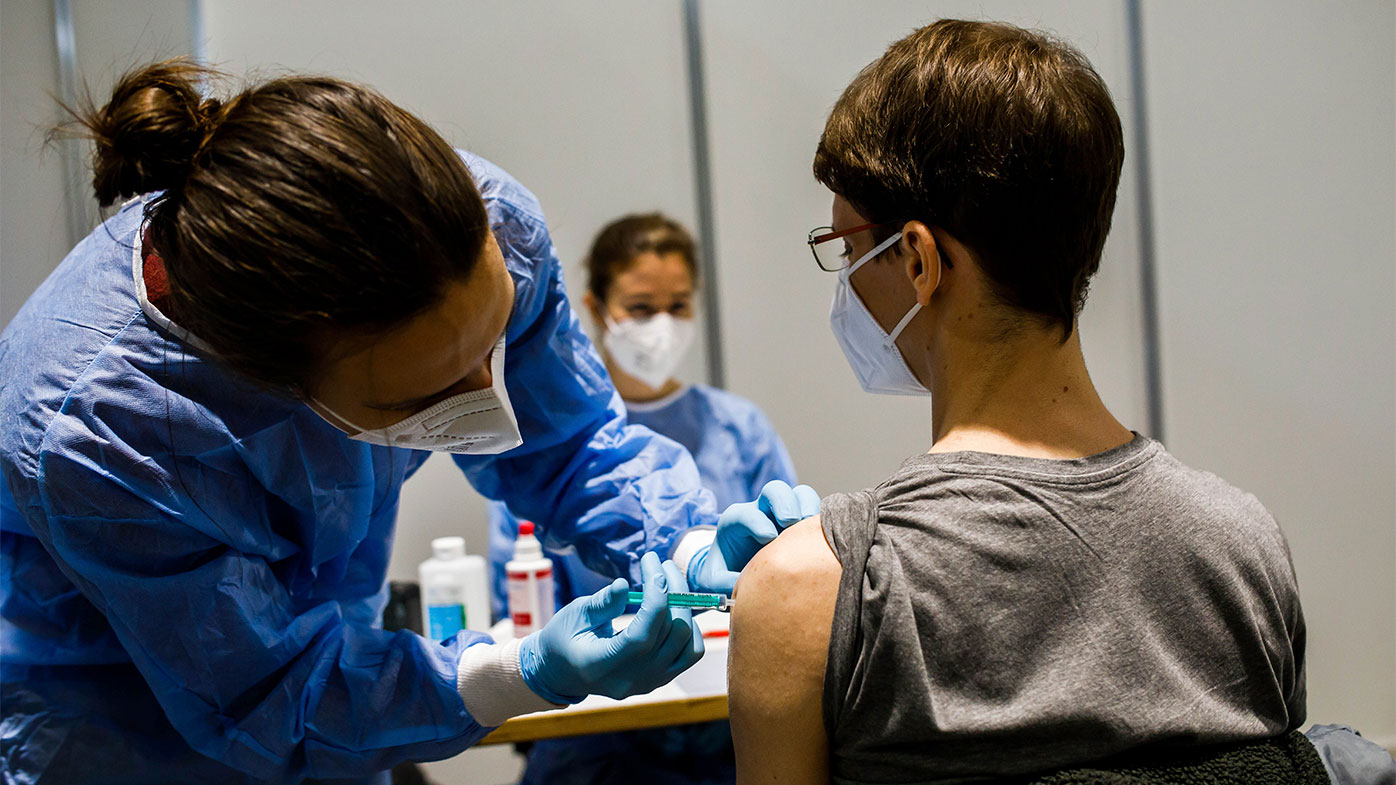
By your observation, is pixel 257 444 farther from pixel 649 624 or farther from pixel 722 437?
pixel 722 437

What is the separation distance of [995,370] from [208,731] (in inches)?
33.6

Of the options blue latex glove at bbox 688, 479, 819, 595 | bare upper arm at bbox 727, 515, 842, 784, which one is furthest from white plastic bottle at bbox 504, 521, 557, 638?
bare upper arm at bbox 727, 515, 842, 784

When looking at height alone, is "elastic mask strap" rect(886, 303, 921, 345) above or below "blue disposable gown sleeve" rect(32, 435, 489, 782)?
above

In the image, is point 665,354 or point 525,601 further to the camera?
point 665,354

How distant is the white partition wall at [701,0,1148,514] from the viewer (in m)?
2.48

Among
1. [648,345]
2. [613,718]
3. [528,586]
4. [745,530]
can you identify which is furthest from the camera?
[648,345]

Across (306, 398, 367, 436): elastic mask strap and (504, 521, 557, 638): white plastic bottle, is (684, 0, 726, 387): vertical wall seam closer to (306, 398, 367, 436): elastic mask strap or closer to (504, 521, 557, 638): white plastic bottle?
(504, 521, 557, 638): white plastic bottle

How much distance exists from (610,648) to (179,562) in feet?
1.40

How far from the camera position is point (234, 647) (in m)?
0.94

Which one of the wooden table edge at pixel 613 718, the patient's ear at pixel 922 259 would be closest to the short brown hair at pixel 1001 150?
the patient's ear at pixel 922 259

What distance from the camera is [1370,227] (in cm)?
269

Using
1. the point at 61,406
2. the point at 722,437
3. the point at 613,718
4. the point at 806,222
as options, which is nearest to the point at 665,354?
the point at 722,437

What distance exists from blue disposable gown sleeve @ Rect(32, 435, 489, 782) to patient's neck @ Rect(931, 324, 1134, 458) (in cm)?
59

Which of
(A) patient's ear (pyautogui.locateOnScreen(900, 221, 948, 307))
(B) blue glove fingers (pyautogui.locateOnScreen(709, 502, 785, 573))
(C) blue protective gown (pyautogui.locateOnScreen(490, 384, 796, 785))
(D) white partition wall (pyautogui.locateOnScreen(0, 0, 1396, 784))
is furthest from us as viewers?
(D) white partition wall (pyautogui.locateOnScreen(0, 0, 1396, 784))
